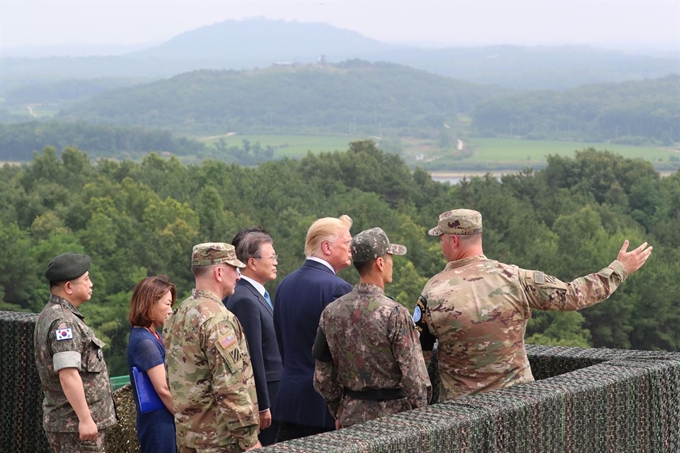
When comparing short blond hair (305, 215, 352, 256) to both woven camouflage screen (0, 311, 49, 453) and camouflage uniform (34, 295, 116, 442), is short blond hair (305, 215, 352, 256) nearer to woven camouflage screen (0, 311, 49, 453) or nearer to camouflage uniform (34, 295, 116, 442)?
camouflage uniform (34, 295, 116, 442)

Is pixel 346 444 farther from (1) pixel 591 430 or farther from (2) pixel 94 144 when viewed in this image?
(2) pixel 94 144

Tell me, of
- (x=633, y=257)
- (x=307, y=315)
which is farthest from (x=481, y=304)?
(x=307, y=315)

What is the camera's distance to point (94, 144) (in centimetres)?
19750

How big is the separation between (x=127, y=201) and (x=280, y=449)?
281ft

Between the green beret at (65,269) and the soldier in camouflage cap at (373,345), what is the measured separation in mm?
1330

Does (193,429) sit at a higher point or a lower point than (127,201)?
higher

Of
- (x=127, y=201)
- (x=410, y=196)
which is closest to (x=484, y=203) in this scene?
(x=410, y=196)

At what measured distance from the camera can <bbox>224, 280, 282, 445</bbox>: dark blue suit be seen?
592cm

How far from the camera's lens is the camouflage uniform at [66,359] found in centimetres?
555

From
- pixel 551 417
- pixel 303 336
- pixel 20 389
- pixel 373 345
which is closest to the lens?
pixel 551 417

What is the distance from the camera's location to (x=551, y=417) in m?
4.84

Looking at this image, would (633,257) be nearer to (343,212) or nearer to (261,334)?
(261,334)

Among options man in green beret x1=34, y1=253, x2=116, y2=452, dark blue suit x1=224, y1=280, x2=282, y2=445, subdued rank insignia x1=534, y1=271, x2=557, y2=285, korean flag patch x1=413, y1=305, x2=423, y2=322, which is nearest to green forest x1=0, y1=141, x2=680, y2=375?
dark blue suit x1=224, y1=280, x2=282, y2=445

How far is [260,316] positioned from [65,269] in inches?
42.3
